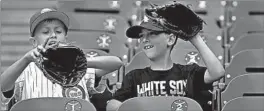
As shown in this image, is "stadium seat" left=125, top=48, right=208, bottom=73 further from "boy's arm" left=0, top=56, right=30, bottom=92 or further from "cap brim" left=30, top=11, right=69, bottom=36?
"boy's arm" left=0, top=56, right=30, bottom=92

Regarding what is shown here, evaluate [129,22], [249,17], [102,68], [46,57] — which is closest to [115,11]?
[129,22]

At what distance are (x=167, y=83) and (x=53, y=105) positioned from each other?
21.4 inches

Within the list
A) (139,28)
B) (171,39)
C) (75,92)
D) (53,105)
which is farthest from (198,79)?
(53,105)

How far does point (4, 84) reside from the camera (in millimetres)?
2730

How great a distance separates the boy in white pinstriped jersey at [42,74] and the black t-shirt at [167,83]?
12 centimetres

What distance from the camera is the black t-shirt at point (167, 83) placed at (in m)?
2.79

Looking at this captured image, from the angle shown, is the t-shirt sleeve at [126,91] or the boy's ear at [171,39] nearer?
the t-shirt sleeve at [126,91]

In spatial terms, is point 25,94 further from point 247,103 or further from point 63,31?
point 247,103

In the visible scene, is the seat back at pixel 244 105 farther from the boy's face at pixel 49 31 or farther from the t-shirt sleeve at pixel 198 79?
the boy's face at pixel 49 31

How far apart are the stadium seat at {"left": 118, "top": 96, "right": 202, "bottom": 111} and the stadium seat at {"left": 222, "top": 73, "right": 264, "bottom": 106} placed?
0.52m

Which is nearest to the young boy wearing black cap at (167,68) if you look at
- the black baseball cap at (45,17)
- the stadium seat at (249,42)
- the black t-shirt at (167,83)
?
the black t-shirt at (167,83)

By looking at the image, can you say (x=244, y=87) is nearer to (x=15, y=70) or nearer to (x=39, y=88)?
(x=39, y=88)

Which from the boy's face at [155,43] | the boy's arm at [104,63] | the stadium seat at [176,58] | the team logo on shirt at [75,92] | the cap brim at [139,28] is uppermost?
the cap brim at [139,28]

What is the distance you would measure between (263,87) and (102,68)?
781 mm
